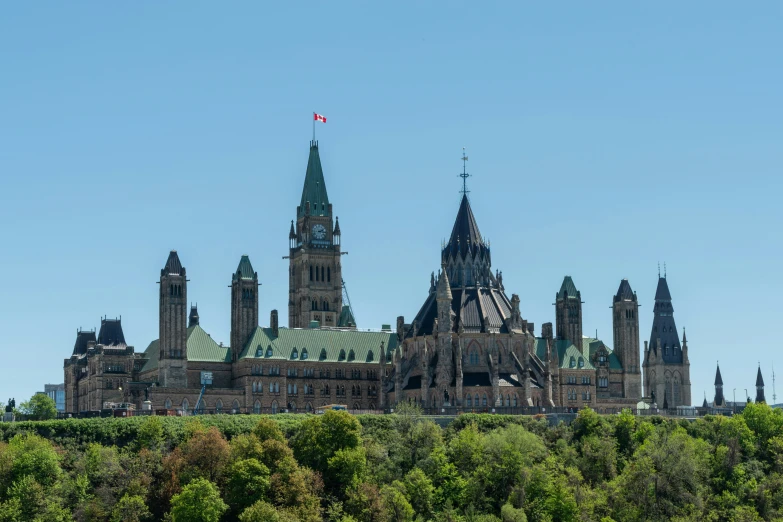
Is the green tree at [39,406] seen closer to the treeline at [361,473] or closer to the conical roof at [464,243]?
the treeline at [361,473]

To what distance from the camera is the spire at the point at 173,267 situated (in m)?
196

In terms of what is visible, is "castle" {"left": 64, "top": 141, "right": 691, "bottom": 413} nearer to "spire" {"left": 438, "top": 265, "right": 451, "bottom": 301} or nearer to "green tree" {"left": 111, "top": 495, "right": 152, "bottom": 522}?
"spire" {"left": 438, "top": 265, "right": 451, "bottom": 301}

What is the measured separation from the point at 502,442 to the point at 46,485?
135ft

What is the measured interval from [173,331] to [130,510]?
63.4 meters

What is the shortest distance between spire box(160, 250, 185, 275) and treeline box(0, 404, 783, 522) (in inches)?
1837

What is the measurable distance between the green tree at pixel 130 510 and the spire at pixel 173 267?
66888 mm

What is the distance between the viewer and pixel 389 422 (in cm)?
15475

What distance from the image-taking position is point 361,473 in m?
139

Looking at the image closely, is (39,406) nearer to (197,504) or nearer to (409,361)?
(409,361)

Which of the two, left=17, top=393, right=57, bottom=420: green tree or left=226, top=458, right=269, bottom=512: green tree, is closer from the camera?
left=226, top=458, right=269, bottom=512: green tree

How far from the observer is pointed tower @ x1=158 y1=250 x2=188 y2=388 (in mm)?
191125

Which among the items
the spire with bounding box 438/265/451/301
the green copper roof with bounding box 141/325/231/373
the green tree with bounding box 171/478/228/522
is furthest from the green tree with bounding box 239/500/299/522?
the green copper roof with bounding box 141/325/231/373

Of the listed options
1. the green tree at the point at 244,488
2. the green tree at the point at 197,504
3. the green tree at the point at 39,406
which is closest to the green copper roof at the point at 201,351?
the green tree at the point at 39,406

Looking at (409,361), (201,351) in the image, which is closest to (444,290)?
(409,361)
